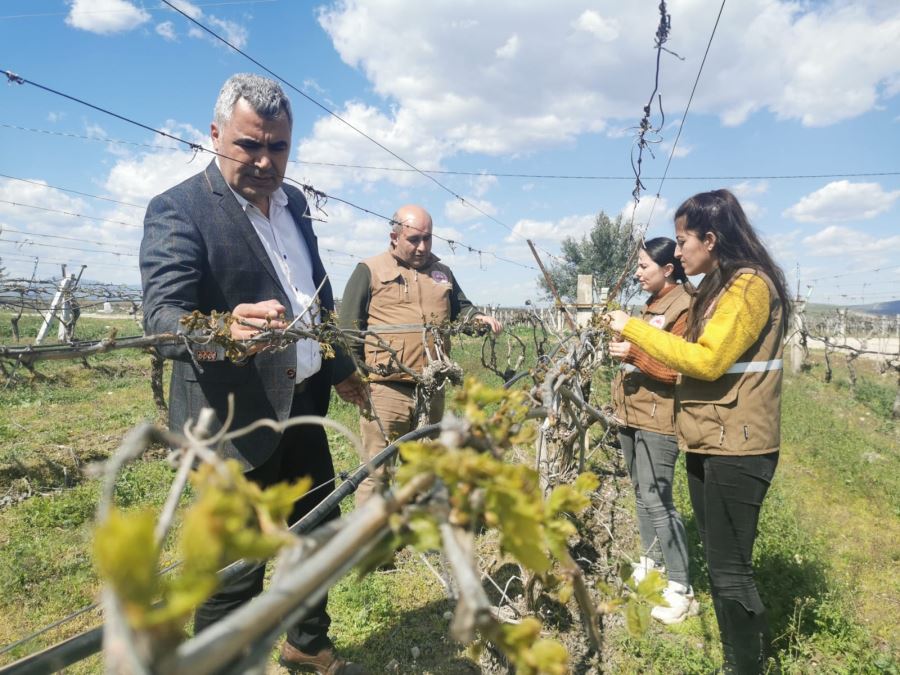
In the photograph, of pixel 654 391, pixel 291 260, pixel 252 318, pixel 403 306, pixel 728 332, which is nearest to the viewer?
pixel 252 318

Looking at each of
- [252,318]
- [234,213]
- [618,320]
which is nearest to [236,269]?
[234,213]

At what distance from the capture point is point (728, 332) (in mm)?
2143

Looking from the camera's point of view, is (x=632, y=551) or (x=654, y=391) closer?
(x=654, y=391)

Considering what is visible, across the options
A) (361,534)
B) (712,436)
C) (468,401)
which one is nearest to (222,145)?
(468,401)

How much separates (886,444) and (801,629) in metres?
6.63

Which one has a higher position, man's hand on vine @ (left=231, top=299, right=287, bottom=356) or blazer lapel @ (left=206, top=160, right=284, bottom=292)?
blazer lapel @ (left=206, top=160, right=284, bottom=292)

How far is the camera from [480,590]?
1.70 ft

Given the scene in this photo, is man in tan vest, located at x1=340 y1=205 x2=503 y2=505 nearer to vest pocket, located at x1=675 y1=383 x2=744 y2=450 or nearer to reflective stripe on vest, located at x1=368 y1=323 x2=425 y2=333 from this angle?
reflective stripe on vest, located at x1=368 y1=323 x2=425 y2=333

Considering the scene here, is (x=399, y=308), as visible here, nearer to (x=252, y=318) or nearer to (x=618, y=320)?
(x=618, y=320)

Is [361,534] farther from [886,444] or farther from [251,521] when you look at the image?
[886,444]

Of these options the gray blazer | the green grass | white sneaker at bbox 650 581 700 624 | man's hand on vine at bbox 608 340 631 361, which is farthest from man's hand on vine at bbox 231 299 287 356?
white sneaker at bbox 650 581 700 624

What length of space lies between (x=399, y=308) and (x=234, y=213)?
190 centimetres

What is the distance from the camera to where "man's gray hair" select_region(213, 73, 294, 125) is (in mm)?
2158

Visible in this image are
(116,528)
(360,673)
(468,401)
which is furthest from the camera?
(360,673)
